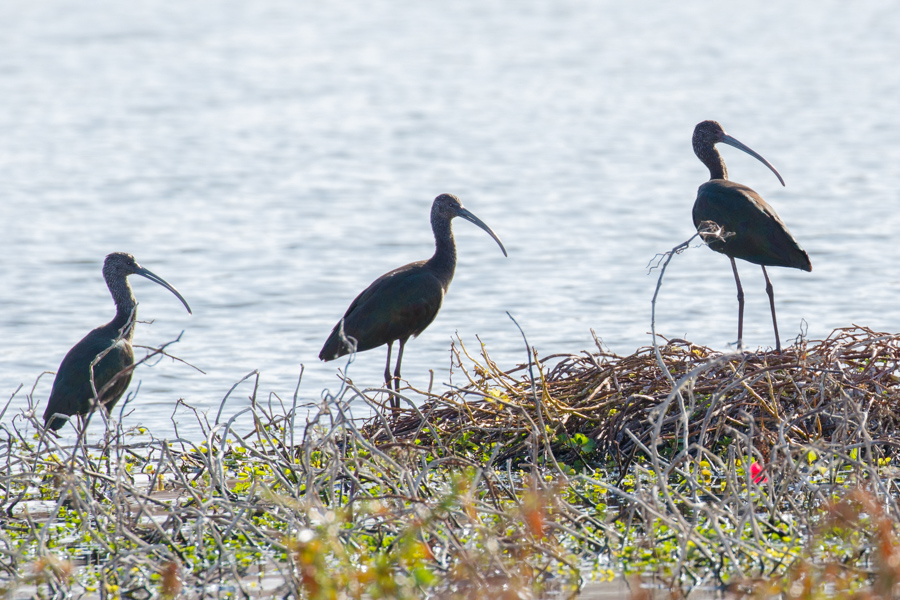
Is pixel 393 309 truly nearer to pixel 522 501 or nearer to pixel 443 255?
pixel 443 255

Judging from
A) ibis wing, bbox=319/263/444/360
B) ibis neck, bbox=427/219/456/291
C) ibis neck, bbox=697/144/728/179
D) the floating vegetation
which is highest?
ibis neck, bbox=697/144/728/179

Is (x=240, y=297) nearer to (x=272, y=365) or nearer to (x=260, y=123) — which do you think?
(x=272, y=365)

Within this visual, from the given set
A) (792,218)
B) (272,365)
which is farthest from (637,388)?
(792,218)

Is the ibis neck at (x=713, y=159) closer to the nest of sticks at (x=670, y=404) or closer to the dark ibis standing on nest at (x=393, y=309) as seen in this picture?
the dark ibis standing on nest at (x=393, y=309)

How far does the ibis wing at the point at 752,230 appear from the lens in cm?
758

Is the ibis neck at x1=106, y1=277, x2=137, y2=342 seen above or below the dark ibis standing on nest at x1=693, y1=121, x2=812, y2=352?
below

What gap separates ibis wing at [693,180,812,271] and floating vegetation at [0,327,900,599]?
0.74m

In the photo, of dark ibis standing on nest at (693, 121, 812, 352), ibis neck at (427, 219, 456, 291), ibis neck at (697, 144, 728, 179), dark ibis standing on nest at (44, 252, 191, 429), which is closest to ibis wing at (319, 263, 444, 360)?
ibis neck at (427, 219, 456, 291)

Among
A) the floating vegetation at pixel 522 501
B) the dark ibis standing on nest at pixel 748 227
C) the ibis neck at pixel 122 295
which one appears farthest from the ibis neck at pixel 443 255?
the ibis neck at pixel 122 295

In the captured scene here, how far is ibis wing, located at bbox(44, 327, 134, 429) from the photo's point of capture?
7473 mm

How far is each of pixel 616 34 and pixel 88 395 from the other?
3060 cm

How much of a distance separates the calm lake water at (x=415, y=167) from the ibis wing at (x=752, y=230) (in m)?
0.50

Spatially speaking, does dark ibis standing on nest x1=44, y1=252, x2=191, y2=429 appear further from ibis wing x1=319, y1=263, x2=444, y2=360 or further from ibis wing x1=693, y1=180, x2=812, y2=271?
ibis wing x1=693, y1=180, x2=812, y2=271

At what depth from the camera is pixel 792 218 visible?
17031 mm
